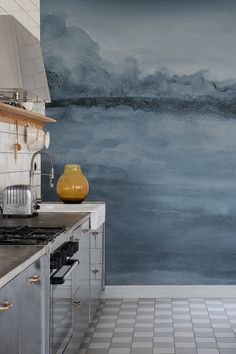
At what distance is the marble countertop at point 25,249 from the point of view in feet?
7.32

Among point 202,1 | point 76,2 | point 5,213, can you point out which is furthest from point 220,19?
point 5,213

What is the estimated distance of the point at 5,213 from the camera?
4.34m

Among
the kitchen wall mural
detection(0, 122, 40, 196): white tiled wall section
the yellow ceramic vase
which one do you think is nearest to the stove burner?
detection(0, 122, 40, 196): white tiled wall section

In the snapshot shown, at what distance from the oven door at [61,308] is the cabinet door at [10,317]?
2.02 feet

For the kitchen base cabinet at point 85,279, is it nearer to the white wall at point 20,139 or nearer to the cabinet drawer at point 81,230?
the cabinet drawer at point 81,230

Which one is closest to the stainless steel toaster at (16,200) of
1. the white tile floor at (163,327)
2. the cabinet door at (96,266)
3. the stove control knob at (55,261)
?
the cabinet door at (96,266)

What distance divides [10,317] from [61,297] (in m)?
0.98

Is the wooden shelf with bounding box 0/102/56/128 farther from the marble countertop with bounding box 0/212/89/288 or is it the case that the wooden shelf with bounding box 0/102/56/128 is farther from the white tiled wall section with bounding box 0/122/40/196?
the marble countertop with bounding box 0/212/89/288

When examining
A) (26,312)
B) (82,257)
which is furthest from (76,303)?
(26,312)

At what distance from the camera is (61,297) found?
3.12 metres

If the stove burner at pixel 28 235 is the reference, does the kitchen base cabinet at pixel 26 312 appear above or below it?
below

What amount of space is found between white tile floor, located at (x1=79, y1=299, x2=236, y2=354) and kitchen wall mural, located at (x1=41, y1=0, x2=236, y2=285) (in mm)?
435

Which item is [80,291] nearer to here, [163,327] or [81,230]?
[81,230]

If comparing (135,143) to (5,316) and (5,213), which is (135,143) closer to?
(5,213)
